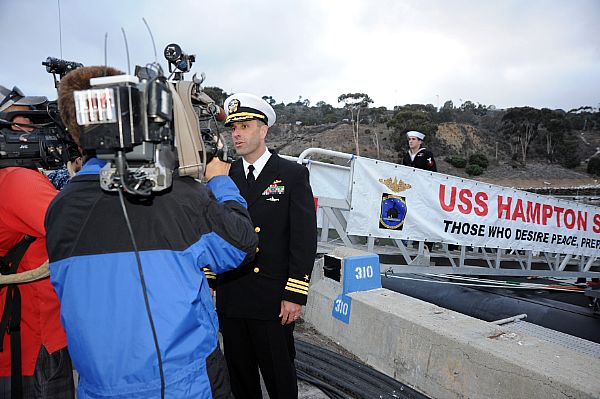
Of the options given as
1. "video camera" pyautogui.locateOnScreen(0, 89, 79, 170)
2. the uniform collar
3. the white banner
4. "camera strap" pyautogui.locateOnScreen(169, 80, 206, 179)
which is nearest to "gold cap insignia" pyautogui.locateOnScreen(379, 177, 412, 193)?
the white banner

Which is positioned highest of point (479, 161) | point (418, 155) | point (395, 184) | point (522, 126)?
point (522, 126)

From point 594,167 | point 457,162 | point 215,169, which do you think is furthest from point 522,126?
point 215,169

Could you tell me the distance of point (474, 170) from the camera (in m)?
49.3

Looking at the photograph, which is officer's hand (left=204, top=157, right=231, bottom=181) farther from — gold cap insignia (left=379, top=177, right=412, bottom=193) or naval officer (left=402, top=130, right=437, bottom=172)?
naval officer (left=402, top=130, right=437, bottom=172)

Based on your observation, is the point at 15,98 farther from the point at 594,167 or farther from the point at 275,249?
the point at 594,167

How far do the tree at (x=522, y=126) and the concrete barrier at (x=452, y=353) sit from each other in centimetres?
6154

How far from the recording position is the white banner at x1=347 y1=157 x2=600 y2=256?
5184mm

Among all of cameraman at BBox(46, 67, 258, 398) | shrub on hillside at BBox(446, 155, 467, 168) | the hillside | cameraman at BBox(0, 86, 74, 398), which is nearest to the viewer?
cameraman at BBox(46, 67, 258, 398)

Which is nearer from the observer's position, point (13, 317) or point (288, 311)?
point (13, 317)

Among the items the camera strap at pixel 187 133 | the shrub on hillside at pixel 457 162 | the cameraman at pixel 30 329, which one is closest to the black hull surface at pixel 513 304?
the camera strap at pixel 187 133

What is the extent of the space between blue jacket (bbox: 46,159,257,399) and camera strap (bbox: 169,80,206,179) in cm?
9

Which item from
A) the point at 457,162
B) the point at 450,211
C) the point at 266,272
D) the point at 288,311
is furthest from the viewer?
the point at 457,162

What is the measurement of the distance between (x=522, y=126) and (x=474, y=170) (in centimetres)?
1786

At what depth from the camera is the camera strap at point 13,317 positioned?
6.20 ft
